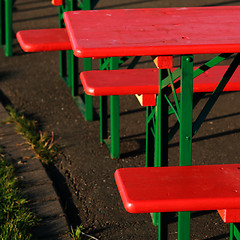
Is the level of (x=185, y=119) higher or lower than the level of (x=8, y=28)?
higher

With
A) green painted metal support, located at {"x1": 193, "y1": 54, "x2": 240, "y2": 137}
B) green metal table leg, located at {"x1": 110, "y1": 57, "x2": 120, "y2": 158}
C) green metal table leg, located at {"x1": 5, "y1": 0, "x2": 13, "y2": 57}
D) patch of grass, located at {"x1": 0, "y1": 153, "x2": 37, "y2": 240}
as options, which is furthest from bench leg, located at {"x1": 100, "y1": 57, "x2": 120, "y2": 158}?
green metal table leg, located at {"x1": 5, "y1": 0, "x2": 13, "y2": 57}

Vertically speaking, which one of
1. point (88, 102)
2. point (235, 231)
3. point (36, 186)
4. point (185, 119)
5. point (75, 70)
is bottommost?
point (36, 186)

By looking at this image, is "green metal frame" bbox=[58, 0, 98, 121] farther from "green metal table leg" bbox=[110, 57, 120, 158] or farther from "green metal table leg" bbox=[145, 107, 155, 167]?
"green metal table leg" bbox=[145, 107, 155, 167]

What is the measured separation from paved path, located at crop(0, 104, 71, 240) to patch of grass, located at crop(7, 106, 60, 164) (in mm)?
57

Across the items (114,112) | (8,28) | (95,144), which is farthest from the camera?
(8,28)

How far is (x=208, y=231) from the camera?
4855mm

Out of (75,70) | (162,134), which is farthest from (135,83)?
(75,70)

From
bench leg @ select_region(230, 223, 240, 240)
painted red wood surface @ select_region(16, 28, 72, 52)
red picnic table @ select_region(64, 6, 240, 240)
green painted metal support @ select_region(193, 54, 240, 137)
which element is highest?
red picnic table @ select_region(64, 6, 240, 240)

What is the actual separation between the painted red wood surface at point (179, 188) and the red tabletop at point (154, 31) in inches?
27.8

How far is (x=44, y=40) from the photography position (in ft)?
19.5

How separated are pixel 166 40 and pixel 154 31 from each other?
0.21 m

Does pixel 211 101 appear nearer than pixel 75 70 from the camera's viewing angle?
Yes

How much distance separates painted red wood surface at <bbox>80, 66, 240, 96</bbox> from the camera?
5.02 metres

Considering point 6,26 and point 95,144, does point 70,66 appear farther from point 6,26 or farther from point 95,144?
point 6,26
